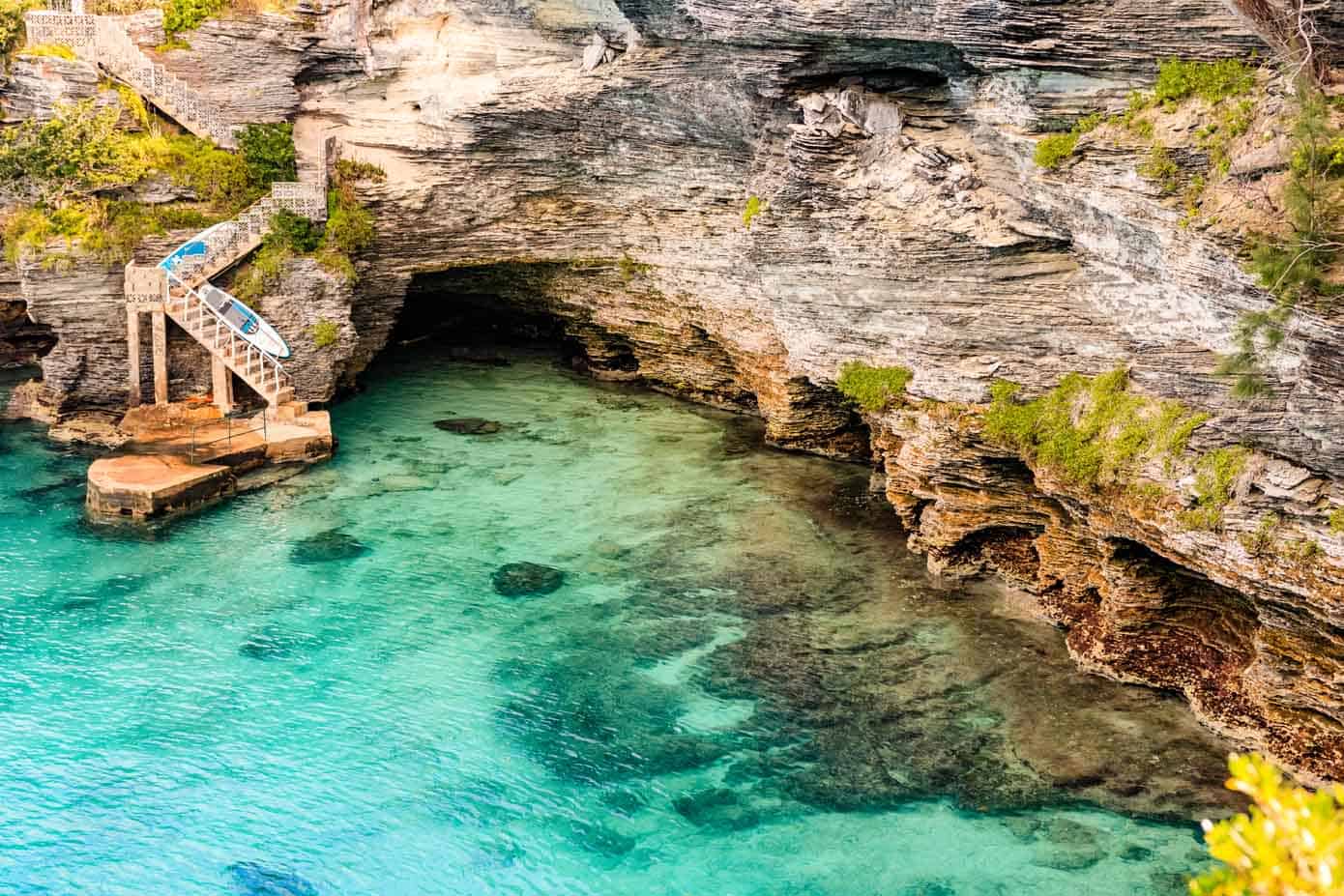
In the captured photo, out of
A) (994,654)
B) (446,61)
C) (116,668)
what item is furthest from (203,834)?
(446,61)

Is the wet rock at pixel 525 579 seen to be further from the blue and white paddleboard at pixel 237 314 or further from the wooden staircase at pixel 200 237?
the blue and white paddleboard at pixel 237 314

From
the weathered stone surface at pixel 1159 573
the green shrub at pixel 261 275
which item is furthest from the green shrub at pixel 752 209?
the green shrub at pixel 261 275

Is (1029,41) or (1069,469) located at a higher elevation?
(1029,41)

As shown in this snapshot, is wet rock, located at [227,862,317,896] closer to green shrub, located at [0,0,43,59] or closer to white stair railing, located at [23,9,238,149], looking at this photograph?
white stair railing, located at [23,9,238,149]

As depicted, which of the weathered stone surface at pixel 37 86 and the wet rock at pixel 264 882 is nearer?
the wet rock at pixel 264 882

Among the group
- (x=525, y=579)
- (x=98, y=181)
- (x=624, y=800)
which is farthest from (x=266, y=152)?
(x=624, y=800)

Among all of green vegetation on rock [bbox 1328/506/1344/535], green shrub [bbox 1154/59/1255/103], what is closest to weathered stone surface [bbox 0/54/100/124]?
green shrub [bbox 1154/59/1255/103]

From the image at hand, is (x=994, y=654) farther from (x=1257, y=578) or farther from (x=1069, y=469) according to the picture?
(x=1257, y=578)

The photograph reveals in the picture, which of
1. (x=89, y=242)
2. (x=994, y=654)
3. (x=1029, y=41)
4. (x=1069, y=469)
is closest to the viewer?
(x=1029, y=41)
